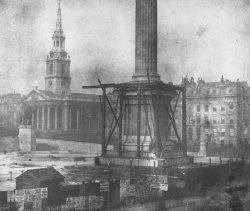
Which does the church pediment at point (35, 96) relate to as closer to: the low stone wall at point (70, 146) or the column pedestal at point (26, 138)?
the low stone wall at point (70, 146)

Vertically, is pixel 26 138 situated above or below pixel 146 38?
below

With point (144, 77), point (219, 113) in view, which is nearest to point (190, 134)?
point (219, 113)

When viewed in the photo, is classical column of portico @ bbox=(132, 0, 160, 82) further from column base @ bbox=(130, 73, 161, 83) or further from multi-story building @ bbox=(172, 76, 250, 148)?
multi-story building @ bbox=(172, 76, 250, 148)

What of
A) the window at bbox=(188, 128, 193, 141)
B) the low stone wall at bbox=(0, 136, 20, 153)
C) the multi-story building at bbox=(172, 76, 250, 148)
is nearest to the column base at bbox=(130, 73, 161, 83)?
the low stone wall at bbox=(0, 136, 20, 153)

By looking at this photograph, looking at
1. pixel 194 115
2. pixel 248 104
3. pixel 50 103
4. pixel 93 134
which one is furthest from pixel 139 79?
pixel 50 103

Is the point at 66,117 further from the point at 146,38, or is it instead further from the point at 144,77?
the point at 146,38

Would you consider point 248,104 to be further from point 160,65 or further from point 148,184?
point 148,184
